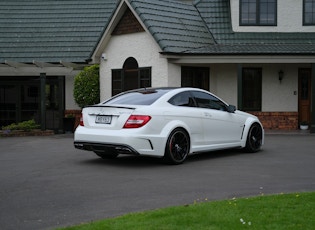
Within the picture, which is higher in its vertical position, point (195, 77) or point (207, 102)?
point (195, 77)

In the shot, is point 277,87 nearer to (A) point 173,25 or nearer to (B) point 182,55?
(B) point 182,55

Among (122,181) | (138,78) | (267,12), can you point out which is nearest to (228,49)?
(267,12)

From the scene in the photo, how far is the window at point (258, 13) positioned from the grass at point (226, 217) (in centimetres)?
1509

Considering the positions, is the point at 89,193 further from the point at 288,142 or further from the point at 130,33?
the point at 130,33

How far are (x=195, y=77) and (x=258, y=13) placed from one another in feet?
12.1

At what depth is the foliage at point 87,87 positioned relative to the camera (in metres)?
20.2

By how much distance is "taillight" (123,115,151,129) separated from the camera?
9.44 m

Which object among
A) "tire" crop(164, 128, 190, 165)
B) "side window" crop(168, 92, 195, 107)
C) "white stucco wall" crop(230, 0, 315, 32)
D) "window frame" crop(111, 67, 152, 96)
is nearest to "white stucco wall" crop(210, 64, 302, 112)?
"white stucco wall" crop(230, 0, 315, 32)

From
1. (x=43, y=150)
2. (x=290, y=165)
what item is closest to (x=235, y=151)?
(x=290, y=165)

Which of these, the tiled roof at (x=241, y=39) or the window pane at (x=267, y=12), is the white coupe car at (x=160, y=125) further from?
the window pane at (x=267, y=12)

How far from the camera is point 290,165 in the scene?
31.9ft

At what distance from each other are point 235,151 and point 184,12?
943cm

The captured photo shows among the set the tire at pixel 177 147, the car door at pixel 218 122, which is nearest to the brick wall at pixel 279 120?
the car door at pixel 218 122

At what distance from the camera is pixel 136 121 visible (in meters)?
9.45
